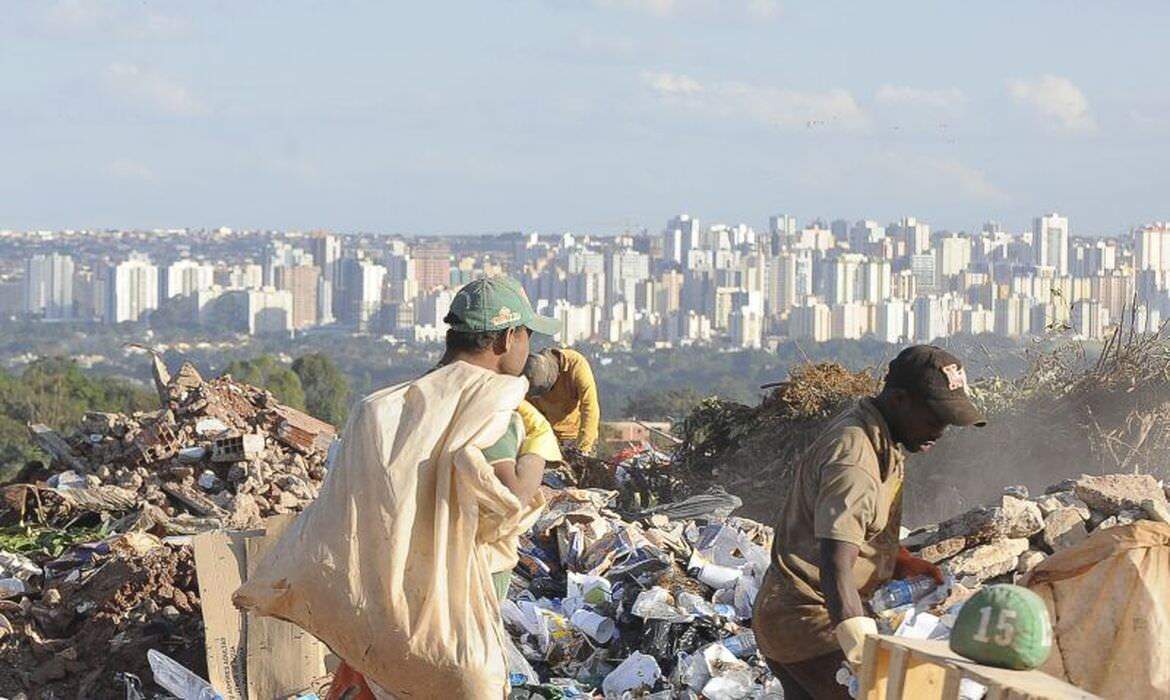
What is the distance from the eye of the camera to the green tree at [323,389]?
42562mm

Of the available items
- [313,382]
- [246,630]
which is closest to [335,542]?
[246,630]

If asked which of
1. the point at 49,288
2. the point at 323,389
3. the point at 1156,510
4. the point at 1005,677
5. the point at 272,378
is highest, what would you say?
the point at 1005,677

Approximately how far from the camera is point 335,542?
384 cm

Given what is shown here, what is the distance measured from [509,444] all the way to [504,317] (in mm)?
301

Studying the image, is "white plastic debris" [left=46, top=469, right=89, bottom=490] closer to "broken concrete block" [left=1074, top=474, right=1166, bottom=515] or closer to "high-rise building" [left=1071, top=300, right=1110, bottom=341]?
"broken concrete block" [left=1074, top=474, right=1166, bottom=515]

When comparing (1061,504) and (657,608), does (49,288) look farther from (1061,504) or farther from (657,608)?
(657,608)

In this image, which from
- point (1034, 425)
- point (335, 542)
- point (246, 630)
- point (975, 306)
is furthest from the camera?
point (975, 306)

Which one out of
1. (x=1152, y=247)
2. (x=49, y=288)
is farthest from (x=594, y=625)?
(x=49, y=288)

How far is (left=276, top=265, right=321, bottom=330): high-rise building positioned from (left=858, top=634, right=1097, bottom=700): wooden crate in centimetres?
10475

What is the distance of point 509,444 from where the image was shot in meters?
3.90

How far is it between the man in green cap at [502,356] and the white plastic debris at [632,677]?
2.38 meters

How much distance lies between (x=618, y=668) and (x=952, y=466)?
5.21 meters

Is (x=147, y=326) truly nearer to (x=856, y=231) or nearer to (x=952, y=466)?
(x=856, y=231)

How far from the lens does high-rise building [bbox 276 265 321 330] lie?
110000 millimetres
